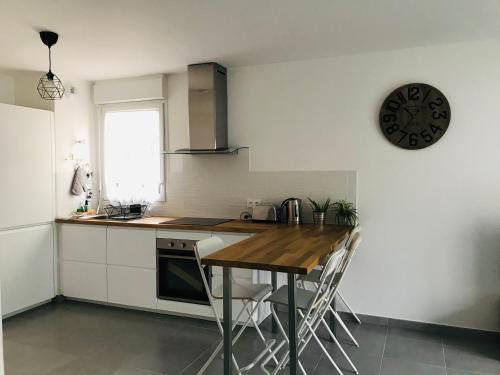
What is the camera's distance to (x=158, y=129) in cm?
413

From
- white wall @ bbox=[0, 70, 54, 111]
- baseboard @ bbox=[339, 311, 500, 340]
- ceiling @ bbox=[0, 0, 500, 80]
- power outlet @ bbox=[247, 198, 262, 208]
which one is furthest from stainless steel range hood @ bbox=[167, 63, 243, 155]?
baseboard @ bbox=[339, 311, 500, 340]

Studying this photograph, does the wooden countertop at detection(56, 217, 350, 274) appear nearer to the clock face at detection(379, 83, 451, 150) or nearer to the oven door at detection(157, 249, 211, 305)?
the oven door at detection(157, 249, 211, 305)

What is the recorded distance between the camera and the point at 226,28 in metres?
2.75

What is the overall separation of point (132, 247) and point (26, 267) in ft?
3.29

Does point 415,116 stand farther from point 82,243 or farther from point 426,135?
point 82,243

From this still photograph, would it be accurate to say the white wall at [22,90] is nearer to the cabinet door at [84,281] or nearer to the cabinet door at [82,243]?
the cabinet door at [82,243]

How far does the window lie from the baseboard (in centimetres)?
227

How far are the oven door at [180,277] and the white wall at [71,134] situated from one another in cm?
127

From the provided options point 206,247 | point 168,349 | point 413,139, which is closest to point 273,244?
point 206,247

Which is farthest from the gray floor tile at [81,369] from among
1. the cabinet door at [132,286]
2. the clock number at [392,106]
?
the clock number at [392,106]

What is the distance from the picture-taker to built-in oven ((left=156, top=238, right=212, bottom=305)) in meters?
3.41

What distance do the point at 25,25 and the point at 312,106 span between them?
7.42ft

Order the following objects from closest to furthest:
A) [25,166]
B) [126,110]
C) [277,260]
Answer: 1. [277,260]
2. [25,166]
3. [126,110]

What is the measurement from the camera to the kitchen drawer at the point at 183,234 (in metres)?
3.37
